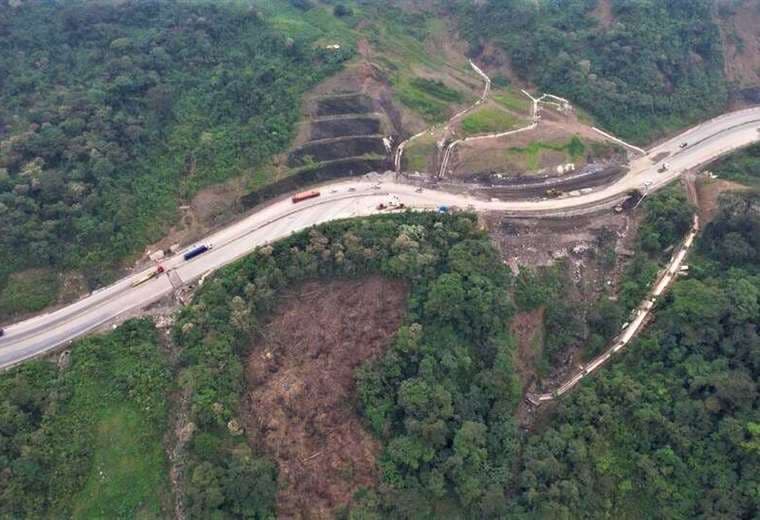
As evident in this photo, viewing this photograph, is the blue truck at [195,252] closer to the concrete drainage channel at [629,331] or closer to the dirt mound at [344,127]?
the dirt mound at [344,127]

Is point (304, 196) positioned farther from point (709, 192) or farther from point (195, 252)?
point (709, 192)

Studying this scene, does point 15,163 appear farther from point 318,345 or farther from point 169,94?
point 318,345

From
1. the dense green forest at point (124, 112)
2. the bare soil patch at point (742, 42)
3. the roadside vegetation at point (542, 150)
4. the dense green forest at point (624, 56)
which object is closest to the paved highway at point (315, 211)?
the dense green forest at point (624, 56)

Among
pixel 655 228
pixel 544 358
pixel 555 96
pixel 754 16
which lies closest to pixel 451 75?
pixel 555 96

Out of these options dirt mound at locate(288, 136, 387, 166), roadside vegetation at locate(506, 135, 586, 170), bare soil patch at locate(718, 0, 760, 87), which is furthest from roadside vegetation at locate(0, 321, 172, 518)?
bare soil patch at locate(718, 0, 760, 87)

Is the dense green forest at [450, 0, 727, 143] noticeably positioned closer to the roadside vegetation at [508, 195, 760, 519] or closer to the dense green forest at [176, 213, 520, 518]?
the roadside vegetation at [508, 195, 760, 519]

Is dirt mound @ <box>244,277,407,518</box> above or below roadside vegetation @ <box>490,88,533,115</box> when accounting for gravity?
below

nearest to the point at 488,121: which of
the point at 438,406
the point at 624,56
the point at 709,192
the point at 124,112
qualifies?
the point at 624,56
